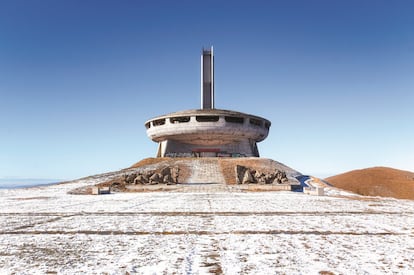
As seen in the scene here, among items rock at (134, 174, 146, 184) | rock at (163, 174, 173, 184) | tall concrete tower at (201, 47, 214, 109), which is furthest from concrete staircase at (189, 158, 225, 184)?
tall concrete tower at (201, 47, 214, 109)

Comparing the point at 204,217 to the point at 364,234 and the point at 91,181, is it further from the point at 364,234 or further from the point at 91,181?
the point at 91,181

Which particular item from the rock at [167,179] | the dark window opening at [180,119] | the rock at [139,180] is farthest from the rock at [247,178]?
the dark window opening at [180,119]

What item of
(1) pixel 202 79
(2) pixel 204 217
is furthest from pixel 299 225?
(1) pixel 202 79

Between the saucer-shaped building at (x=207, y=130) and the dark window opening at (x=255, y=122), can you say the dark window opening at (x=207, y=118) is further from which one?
the dark window opening at (x=255, y=122)

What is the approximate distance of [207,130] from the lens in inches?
2034

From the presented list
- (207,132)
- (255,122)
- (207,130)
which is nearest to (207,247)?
(207,130)

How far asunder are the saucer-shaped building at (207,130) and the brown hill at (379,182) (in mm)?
16837

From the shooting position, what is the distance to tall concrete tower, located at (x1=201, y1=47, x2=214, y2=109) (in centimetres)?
6084

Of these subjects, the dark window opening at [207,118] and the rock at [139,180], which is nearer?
the rock at [139,180]

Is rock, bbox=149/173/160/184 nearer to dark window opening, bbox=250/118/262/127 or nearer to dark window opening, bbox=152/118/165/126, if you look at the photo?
dark window opening, bbox=152/118/165/126

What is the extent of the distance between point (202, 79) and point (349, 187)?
34831mm

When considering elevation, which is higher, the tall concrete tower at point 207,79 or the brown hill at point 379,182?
the tall concrete tower at point 207,79

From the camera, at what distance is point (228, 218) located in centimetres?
849

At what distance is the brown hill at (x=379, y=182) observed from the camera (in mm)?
37469
